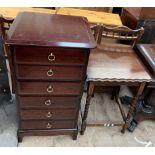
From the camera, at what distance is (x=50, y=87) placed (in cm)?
136

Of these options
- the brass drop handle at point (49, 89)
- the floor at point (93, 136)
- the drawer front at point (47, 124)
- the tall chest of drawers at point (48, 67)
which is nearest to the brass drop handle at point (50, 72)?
the tall chest of drawers at point (48, 67)

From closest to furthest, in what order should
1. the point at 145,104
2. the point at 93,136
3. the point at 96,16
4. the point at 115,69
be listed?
the point at 115,69 < the point at 93,136 < the point at 145,104 < the point at 96,16

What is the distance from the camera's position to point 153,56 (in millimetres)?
1617

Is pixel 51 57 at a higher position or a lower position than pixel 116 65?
higher

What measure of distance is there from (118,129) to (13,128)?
0.95 m

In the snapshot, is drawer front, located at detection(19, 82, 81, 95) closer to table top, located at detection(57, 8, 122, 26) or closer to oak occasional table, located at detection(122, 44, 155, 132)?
oak occasional table, located at detection(122, 44, 155, 132)

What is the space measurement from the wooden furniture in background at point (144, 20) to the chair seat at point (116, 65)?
0.46 metres

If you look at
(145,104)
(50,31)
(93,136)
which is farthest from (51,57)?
(145,104)

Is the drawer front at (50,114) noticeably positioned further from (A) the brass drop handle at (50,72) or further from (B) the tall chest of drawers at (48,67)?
(A) the brass drop handle at (50,72)

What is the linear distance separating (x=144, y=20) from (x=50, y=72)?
121 centimetres

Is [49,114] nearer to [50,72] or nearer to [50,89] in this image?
[50,89]

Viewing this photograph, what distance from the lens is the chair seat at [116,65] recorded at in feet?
4.62
